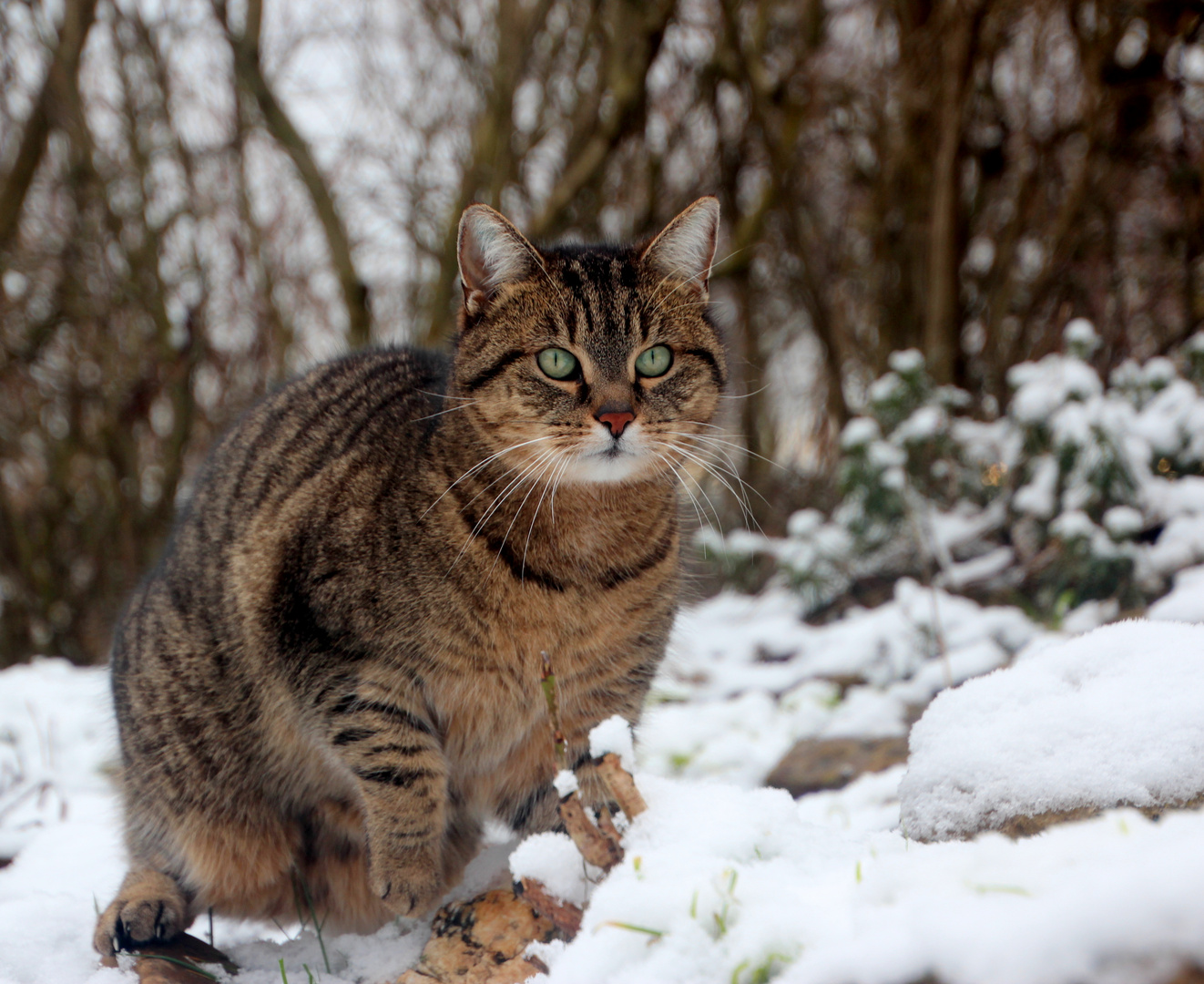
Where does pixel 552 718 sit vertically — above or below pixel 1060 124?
below

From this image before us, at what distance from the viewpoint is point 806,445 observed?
21.4ft

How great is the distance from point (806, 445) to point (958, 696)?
4980 millimetres

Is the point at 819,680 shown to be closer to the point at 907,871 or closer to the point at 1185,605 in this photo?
the point at 1185,605

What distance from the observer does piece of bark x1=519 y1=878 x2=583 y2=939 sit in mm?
1397

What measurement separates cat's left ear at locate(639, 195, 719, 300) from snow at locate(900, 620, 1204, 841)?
1.14 meters

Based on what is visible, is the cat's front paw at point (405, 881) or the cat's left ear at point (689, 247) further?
the cat's left ear at point (689, 247)

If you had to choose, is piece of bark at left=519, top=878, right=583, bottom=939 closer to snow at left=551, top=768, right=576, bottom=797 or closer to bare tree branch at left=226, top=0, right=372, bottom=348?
snow at left=551, top=768, right=576, bottom=797

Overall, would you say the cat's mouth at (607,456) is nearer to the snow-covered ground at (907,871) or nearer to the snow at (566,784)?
the snow-covered ground at (907,871)

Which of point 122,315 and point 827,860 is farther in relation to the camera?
point 122,315

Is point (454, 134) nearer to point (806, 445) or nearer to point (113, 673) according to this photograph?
point (806, 445)

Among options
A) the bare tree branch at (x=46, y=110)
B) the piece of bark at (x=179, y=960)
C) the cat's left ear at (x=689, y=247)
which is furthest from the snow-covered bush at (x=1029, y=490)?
the bare tree branch at (x=46, y=110)

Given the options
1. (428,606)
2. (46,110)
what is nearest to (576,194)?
(46,110)

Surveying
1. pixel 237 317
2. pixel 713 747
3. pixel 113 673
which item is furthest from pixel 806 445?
pixel 113 673

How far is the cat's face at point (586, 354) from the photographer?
1.98 meters
